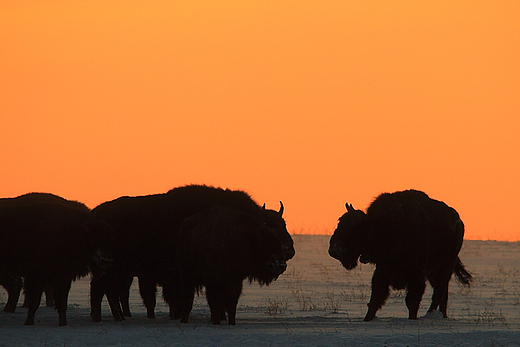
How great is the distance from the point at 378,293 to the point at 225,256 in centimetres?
274

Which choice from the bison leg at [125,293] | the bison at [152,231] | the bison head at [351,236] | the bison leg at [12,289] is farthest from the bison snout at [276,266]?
the bison leg at [12,289]

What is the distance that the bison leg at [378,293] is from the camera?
1511 centimetres

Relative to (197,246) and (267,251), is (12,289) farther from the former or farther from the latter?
(267,251)

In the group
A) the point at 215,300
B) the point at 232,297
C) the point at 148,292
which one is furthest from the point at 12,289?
the point at 232,297

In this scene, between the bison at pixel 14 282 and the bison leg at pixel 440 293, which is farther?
the bison at pixel 14 282

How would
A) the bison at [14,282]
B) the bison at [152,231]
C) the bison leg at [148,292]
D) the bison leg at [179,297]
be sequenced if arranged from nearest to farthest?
1. the bison leg at [179,297]
2. the bison at [152,231]
3. the bison leg at [148,292]
4. the bison at [14,282]

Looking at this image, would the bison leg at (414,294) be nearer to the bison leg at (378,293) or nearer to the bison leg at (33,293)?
the bison leg at (378,293)

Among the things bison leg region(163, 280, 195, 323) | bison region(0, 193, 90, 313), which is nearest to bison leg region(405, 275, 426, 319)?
bison leg region(163, 280, 195, 323)

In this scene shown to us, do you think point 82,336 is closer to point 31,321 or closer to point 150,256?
point 31,321

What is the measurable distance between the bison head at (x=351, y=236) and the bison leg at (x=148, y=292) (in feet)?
10.7

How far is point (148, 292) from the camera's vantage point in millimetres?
16250

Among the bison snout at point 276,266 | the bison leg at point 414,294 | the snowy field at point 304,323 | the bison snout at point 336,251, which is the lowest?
the snowy field at point 304,323

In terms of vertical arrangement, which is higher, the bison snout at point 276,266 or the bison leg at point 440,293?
the bison snout at point 276,266

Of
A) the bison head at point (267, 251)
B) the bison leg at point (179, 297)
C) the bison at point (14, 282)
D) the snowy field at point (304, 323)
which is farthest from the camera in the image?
the bison at point (14, 282)
